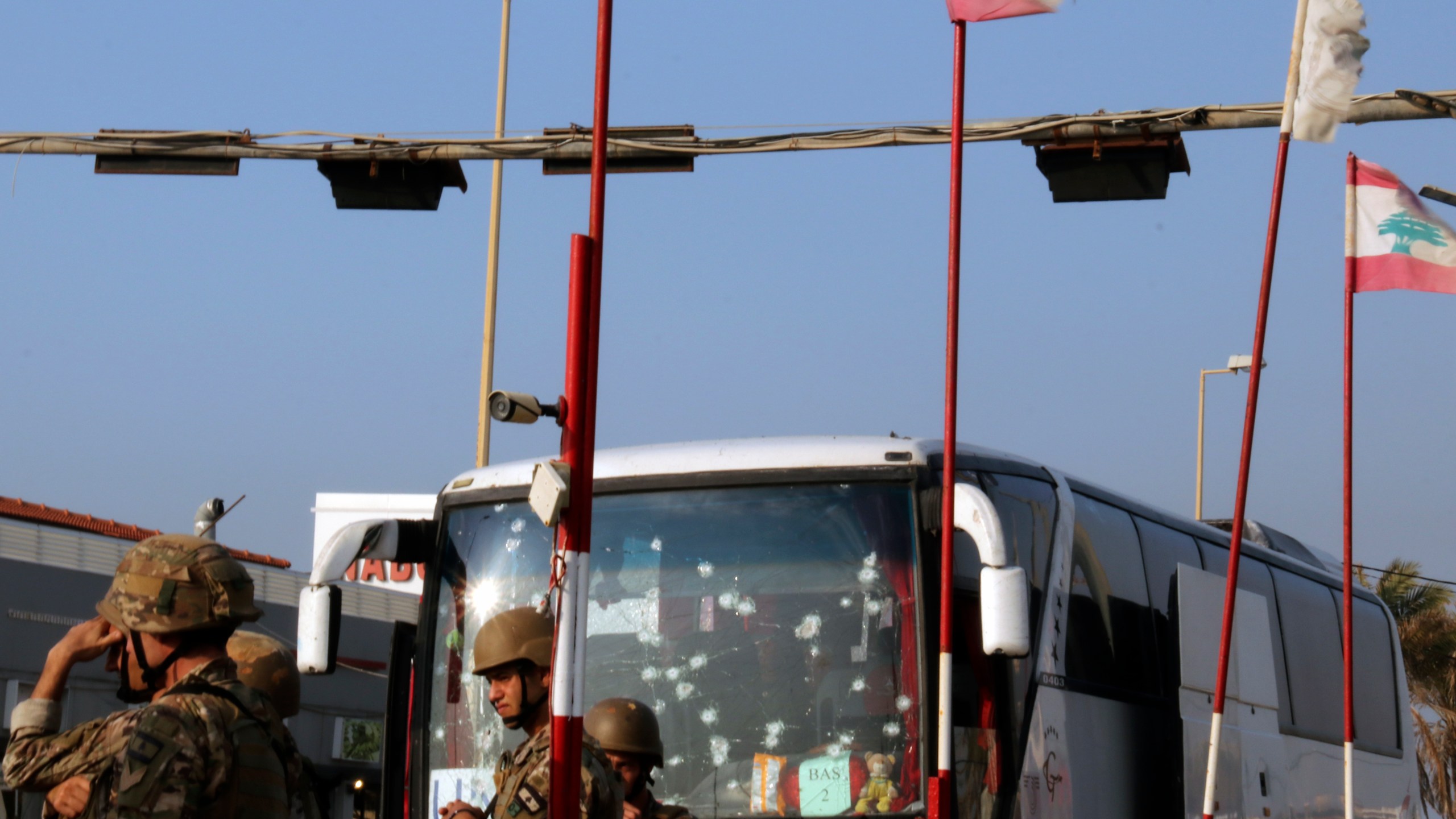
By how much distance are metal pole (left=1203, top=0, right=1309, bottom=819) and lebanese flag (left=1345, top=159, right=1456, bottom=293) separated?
3426 mm

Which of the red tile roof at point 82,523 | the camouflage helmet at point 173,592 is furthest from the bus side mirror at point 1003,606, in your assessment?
the red tile roof at point 82,523

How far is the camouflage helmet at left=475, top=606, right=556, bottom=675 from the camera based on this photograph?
19.3 ft

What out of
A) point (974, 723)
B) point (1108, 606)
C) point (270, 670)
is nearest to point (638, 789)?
point (270, 670)

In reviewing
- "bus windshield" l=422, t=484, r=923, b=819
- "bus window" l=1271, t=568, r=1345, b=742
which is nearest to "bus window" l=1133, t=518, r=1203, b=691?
"bus window" l=1271, t=568, r=1345, b=742

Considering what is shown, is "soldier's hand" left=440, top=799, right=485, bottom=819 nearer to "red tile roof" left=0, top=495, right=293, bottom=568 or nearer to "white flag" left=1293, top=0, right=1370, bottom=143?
"white flag" left=1293, top=0, right=1370, bottom=143

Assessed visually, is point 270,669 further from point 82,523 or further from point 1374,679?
point 82,523

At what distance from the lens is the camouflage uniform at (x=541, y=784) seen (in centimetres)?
542

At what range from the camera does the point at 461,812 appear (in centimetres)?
532

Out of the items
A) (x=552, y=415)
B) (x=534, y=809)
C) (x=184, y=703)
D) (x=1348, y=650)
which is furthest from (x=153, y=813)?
(x=1348, y=650)

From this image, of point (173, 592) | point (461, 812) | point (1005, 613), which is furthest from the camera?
point (1005, 613)

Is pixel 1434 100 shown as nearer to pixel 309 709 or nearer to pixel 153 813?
pixel 153 813

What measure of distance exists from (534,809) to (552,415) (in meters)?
1.46

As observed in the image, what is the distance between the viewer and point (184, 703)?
4129 millimetres

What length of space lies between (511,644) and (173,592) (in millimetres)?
1721
